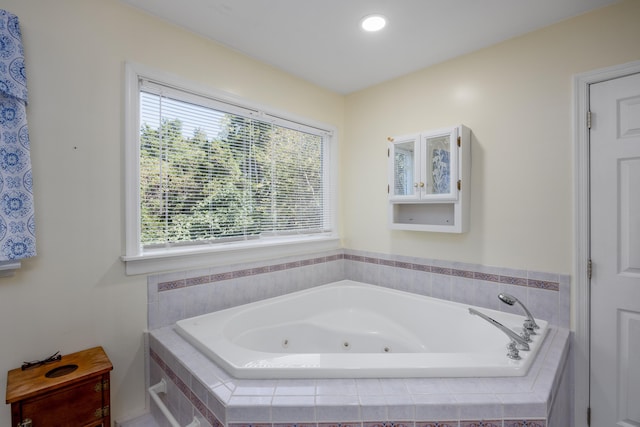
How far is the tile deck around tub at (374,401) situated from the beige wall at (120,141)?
0.76 metres

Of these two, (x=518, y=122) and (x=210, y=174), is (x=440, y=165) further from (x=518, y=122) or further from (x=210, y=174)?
(x=210, y=174)

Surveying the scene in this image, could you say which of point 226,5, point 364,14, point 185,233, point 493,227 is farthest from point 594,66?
point 185,233

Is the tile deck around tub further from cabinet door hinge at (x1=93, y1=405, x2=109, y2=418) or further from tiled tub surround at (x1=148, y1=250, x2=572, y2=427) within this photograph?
cabinet door hinge at (x1=93, y1=405, x2=109, y2=418)

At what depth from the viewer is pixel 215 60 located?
2068 mm

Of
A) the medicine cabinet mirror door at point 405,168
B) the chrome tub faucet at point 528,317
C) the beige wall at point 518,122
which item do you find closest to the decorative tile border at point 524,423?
the chrome tub faucet at point 528,317

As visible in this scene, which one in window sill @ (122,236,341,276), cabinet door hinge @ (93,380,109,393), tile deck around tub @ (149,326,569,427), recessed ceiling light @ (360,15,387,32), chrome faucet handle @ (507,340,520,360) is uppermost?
recessed ceiling light @ (360,15,387,32)

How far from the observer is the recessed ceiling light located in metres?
1.79

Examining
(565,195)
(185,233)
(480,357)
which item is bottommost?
(480,357)

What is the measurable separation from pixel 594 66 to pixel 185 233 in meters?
2.65

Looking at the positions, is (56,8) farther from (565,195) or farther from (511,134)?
(565,195)

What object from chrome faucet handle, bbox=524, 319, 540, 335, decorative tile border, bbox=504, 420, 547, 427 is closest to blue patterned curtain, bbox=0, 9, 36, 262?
decorative tile border, bbox=504, 420, 547, 427

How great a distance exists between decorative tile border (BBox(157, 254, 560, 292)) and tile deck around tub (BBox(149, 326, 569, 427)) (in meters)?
0.70

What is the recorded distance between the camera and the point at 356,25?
1874 millimetres

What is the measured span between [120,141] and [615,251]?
9.28ft
